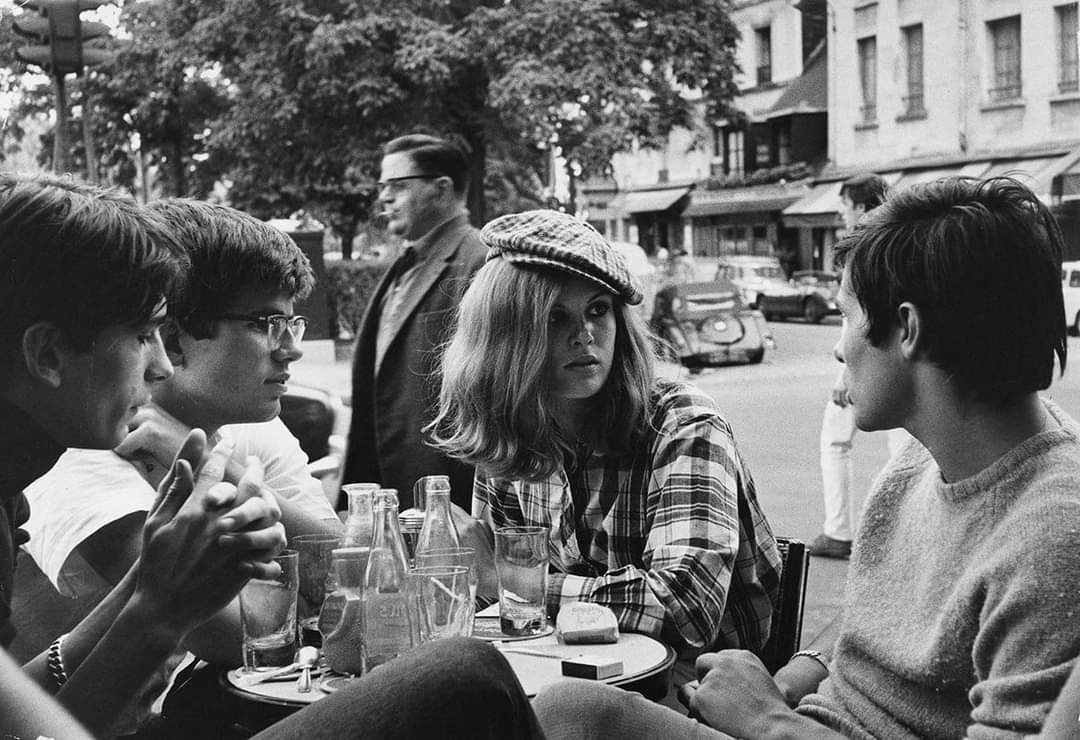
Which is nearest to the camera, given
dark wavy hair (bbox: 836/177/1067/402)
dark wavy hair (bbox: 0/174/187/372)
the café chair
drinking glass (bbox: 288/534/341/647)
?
dark wavy hair (bbox: 0/174/187/372)

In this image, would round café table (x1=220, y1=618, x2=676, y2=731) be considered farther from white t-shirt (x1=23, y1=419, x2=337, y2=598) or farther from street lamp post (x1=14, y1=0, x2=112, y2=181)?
street lamp post (x1=14, y1=0, x2=112, y2=181)

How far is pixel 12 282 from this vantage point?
123 centimetres

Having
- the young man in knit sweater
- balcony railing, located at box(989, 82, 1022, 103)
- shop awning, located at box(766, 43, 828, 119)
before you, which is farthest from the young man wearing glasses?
shop awning, located at box(766, 43, 828, 119)

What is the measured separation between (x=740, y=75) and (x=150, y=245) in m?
19.4

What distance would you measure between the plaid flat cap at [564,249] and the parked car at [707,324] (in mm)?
12782

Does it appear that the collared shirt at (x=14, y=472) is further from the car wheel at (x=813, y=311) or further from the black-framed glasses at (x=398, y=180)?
the car wheel at (x=813, y=311)

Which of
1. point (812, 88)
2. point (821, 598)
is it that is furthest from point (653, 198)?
point (821, 598)

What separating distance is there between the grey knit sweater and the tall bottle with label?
1.89 feet

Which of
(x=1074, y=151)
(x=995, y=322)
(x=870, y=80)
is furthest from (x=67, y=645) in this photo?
(x=870, y=80)

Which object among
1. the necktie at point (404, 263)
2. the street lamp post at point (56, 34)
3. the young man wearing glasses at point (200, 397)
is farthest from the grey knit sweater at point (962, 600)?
the necktie at point (404, 263)

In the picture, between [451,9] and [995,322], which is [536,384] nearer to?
[995,322]

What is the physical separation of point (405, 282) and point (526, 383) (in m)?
1.95

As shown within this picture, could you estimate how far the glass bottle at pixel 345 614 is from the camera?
1.94 m

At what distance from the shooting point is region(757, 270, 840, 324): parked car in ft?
73.0
